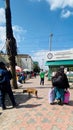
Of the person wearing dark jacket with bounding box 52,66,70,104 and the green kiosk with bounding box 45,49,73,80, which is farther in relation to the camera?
the green kiosk with bounding box 45,49,73,80

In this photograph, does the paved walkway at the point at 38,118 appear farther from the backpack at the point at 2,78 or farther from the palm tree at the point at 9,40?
the palm tree at the point at 9,40

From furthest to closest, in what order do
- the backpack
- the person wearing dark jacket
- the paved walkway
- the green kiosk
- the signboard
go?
the signboard, the green kiosk, the person wearing dark jacket, the backpack, the paved walkway

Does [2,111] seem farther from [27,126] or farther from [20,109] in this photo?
[27,126]

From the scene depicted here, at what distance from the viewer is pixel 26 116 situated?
8656 mm

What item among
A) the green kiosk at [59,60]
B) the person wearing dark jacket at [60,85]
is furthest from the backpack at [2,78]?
the green kiosk at [59,60]

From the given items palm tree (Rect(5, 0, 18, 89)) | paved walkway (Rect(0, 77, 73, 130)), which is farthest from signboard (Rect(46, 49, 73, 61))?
paved walkway (Rect(0, 77, 73, 130))

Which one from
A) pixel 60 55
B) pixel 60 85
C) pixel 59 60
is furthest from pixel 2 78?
pixel 60 55

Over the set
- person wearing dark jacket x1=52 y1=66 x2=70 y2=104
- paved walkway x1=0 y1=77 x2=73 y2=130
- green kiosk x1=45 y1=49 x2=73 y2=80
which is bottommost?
paved walkway x1=0 y1=77 x2=73 y2=130

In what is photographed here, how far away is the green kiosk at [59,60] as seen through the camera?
34938 millimetres

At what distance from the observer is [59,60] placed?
3591 centimetres

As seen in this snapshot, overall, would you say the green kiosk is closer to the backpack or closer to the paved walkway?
the paved walkway

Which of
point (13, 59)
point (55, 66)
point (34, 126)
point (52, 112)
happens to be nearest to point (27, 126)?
point (34, 126)

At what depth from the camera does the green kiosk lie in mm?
34938

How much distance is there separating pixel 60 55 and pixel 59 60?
2.61 feet
